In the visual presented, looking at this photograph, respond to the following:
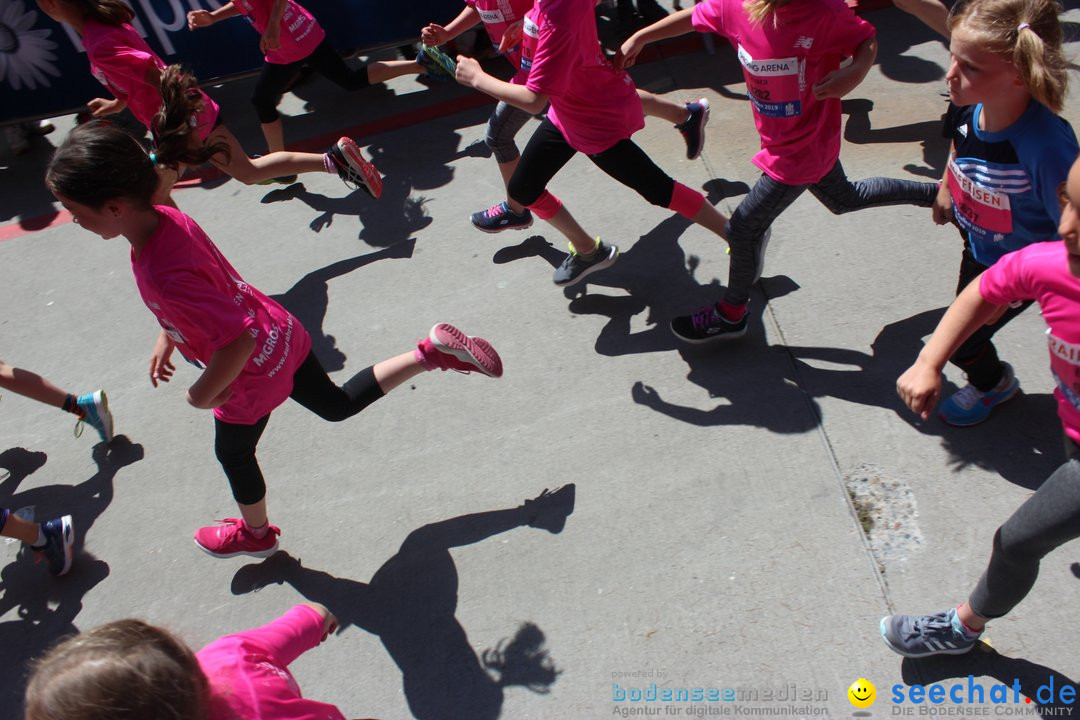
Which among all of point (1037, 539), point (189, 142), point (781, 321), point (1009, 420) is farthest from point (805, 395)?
point (189, 142)

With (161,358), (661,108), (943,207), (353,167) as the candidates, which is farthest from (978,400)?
(353,167)

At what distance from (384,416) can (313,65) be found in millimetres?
2855

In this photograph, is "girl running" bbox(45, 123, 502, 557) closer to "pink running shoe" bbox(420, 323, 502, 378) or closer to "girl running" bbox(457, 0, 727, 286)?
"pink running shoe" bbox(420, 323, 502, 378)

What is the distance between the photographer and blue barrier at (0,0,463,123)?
247 inches

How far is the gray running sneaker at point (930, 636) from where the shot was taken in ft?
7.84

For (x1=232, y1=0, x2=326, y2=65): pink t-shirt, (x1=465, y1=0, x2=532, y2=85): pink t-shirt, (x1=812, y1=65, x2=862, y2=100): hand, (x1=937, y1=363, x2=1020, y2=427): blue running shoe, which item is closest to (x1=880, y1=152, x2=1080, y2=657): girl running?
(x1=937, y1=363, x2=1020, y2=427): blue running shoe

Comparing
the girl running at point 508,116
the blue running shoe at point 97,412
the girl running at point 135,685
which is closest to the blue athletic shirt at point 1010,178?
the girl running at point 508,116

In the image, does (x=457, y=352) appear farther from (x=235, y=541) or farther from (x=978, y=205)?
(x=978, y=205)

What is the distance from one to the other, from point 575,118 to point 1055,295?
7.19 ft

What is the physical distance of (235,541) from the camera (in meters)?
3.14

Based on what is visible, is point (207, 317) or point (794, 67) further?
point (794, 67)

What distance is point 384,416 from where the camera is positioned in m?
3.74

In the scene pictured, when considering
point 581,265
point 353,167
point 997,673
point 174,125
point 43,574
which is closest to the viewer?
point 997,673

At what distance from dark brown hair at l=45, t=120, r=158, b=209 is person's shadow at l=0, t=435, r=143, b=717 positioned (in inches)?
65.3
